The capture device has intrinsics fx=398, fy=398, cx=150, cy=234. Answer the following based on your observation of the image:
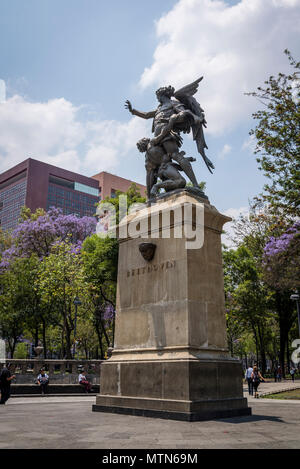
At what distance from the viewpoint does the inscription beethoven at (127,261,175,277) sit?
9211 millimetres

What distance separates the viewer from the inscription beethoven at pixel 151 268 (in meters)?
9.21

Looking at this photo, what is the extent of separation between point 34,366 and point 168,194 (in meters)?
17.0

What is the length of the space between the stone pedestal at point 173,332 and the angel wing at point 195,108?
6.36 feet

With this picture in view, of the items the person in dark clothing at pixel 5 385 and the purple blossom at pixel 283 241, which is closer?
the person in dark clothing at pixel 5 385

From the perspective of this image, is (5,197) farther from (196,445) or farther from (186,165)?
(196,445)

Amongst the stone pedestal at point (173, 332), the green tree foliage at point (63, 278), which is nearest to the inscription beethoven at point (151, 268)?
the stone pedestal at point (173, 332)

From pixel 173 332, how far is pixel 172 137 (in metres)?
5.43

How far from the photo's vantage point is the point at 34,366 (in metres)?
23.0

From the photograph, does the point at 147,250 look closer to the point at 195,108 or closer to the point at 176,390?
the point at 176,390

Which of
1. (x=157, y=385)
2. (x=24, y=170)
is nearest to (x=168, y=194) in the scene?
(x=157, y=385)

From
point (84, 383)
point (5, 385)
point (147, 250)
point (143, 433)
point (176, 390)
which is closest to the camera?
point (143, 433)

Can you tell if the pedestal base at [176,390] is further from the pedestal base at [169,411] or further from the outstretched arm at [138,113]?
the outstretched arm at [138,113]

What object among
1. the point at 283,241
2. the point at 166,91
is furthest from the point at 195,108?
the point at 283,241

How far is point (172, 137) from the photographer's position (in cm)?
1107
